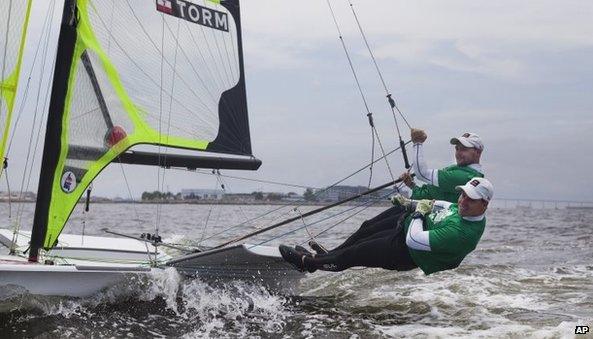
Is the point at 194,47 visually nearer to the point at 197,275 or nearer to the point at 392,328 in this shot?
the point at 197,275

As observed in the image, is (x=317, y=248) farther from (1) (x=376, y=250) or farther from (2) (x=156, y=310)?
(2) (x=156, y=310)

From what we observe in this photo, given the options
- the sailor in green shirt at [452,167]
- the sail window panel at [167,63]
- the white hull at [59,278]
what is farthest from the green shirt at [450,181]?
the white hull at [59,278]

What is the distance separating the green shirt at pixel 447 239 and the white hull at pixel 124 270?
1.59 meters

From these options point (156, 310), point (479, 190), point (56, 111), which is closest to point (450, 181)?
point (479, 190)

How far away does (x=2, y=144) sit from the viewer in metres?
6.54

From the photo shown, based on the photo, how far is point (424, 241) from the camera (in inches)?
213

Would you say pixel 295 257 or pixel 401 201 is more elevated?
pixel 401 201

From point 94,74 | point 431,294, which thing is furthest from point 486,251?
point 94,74

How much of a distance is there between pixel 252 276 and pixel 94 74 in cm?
266

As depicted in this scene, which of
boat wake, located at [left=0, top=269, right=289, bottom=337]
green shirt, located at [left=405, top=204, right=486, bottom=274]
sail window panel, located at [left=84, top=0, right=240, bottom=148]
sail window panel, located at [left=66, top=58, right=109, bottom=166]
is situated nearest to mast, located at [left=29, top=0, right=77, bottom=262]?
sail window panel, located at [left=66, top=58, right=109, bottom=166]

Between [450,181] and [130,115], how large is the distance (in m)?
3.39

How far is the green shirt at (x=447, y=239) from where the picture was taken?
533 cm

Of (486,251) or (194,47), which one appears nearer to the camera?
(194,47)

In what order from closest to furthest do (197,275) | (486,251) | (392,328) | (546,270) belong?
(392,328)
(197,275)
(546,270)
(486,251)
